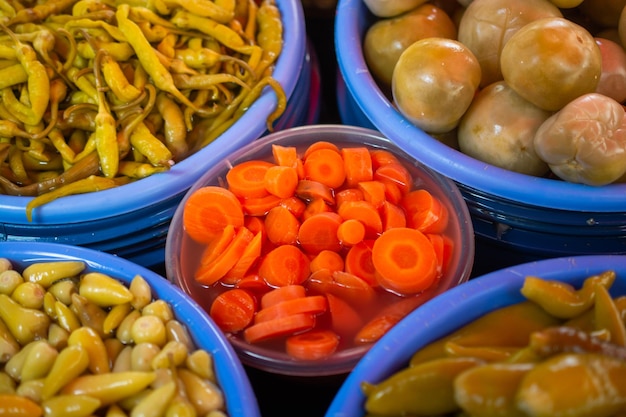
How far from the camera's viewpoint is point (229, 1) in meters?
1.69

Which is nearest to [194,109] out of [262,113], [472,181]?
[262,113]

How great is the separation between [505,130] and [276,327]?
65 cm

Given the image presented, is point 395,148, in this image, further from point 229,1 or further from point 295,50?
point 229,1

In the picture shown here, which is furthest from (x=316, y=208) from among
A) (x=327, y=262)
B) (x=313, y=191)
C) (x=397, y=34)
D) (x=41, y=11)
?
(x=41, y=11)

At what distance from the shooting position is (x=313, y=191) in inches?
53.3

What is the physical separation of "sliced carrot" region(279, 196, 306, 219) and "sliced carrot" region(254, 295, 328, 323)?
23 cm

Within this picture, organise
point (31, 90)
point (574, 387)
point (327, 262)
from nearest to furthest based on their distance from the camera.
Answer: point (574, 387)
point (327, 262)
point (31, 90)

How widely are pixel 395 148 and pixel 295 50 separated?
1.43ft

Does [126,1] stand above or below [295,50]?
above

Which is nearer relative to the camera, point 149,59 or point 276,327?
point 276,327

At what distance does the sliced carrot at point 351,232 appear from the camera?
1.27 meters

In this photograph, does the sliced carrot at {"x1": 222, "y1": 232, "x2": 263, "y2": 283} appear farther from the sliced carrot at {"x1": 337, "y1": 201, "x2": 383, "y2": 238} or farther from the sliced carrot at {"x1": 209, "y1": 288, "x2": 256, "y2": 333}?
the sliced carrot at {"x1": 337, "y1": 201, "x2": 383, "y2": 238}

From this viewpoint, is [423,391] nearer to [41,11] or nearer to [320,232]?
[320,232]

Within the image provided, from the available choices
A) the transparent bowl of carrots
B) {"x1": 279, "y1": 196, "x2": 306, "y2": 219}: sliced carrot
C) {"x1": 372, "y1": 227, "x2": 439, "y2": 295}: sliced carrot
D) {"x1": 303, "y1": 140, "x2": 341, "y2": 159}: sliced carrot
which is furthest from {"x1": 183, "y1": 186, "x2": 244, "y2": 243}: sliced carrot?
{"x1": 372, "y1": 227, "x2": 439, "y2": 295}: sliced carrot
